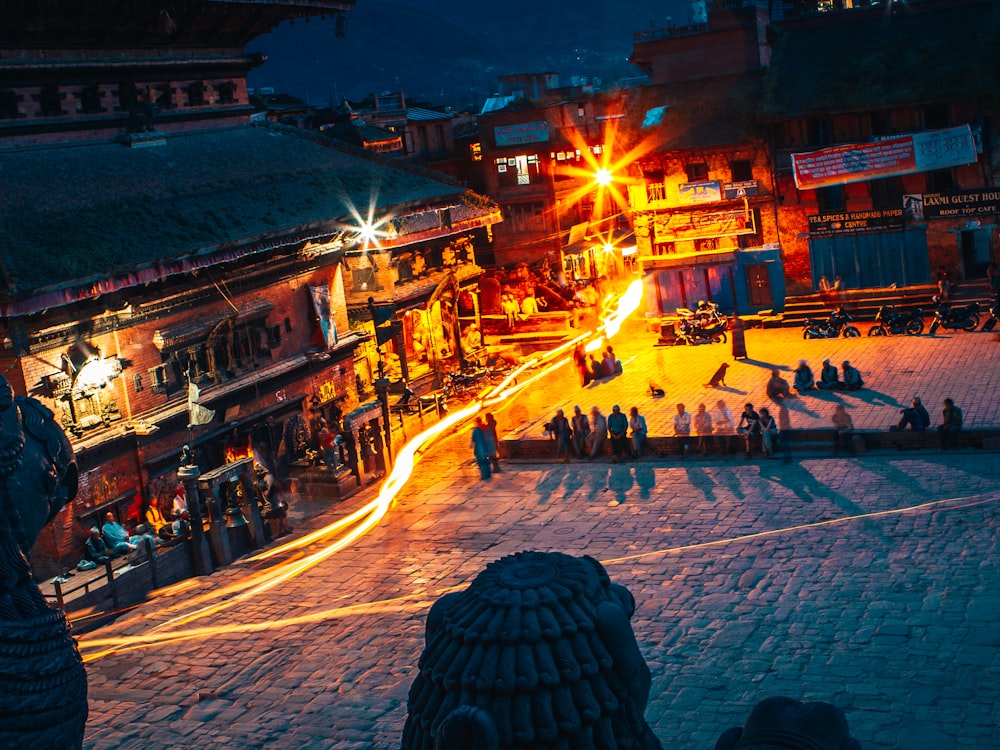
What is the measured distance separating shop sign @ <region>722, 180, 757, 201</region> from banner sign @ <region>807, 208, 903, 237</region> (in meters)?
2.20

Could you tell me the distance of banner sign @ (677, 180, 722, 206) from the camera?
42.9 metres

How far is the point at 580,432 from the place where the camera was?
2923cm

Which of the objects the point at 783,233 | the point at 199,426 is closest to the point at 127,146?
the point at 199,426

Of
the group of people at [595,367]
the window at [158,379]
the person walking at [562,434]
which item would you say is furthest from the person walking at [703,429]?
the window at [158,379]

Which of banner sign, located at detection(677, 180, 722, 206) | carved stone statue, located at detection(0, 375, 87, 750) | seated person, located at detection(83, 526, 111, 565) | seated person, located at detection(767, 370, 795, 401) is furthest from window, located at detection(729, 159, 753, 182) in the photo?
carved stone statue, located at detection(0, 375, 87, 750)

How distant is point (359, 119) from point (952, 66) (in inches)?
1062

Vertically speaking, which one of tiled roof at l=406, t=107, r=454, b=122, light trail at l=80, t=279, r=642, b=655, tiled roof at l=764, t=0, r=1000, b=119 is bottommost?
light trail at l=80, t=279, r=642, b=655

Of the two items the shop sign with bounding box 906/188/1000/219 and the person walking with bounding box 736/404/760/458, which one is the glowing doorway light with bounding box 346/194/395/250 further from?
the shop sign with bounding box 906/188/1000/219

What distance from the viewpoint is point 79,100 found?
1259 inches

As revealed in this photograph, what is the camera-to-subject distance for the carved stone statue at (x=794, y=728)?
5.71 meters

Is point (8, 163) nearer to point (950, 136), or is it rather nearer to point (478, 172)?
point (950, 136)

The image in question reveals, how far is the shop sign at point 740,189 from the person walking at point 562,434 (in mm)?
16557

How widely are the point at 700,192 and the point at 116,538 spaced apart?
25434mm

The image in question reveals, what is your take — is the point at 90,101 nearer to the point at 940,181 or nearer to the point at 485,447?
the point at 485,447
